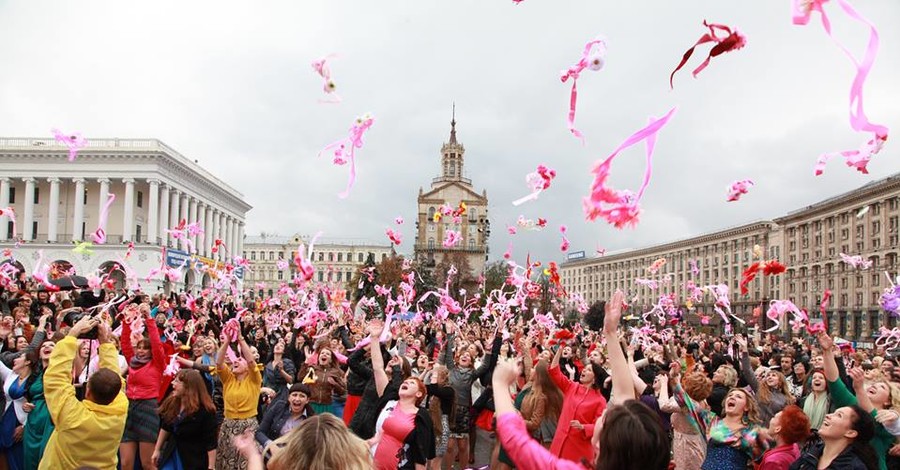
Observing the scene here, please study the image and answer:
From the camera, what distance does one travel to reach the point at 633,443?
2676 millimetres

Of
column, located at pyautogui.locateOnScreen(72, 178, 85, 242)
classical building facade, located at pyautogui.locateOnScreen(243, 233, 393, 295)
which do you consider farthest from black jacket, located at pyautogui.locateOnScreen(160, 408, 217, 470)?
classical building facade, located at pyautogui.locateOnScreen(243, 233, 393, 295)

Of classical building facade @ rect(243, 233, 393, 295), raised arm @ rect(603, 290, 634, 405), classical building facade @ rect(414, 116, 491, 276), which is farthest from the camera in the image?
classical building facade @ rect(243, 233, 393, 295)

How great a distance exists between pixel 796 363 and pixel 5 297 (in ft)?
50.9

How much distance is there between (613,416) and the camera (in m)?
2.79

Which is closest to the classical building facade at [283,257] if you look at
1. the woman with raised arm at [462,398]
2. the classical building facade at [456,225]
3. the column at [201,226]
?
the classical building facade at [456,225]

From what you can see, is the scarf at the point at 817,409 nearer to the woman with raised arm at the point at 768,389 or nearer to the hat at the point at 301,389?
the woman with raised arm at the point at 768,389

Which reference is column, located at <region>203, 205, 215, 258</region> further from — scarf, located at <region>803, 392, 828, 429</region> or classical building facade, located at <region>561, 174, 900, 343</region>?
Result: scarf, located at <region>803, 392, 828, 429</region>

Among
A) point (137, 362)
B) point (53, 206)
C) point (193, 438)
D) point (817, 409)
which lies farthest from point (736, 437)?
point (53, 206)

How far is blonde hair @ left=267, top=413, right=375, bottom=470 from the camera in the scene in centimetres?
286

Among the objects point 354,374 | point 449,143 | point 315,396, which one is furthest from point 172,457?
point 449,143

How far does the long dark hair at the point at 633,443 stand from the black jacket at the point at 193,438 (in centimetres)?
473

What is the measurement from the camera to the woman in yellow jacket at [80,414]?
4660mm

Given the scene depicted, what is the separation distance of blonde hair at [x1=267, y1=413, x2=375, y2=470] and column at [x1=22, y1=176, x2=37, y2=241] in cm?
6256

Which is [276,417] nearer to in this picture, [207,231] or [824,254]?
[207,231]
